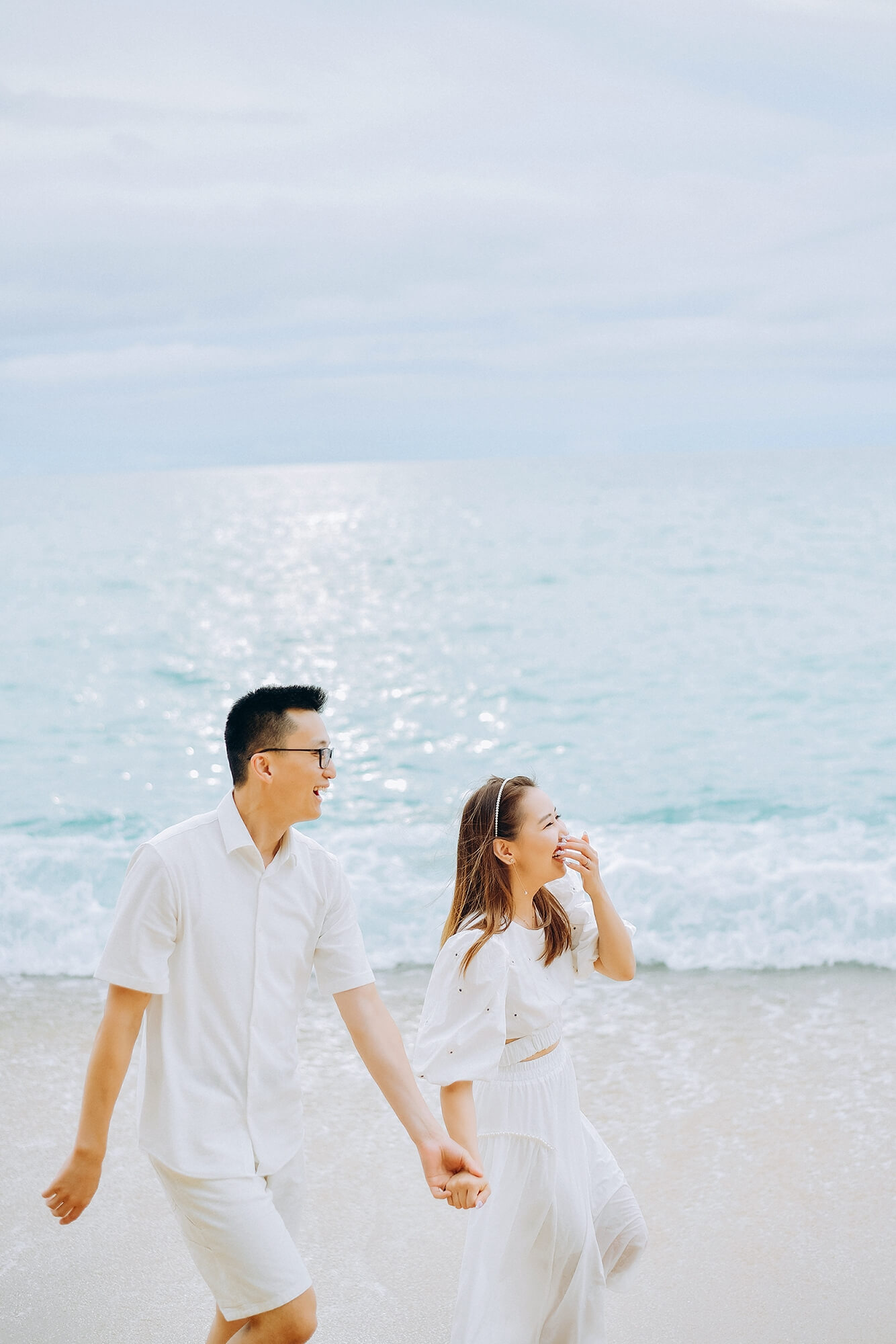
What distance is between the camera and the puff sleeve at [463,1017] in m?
3.25

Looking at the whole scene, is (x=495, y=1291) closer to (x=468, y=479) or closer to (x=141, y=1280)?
(x=141, y=1280)

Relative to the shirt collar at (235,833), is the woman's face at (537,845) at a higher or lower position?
lower

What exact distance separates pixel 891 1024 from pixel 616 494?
6587 cm

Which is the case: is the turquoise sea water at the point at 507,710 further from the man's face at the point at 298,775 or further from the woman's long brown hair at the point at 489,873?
the man's face at the point at 298,775

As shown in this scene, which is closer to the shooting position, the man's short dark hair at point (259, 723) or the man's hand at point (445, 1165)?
the man's hand at point (445, 1165)

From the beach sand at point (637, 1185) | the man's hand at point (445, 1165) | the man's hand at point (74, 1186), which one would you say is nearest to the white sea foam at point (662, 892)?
the beach sand at point (637, 1185)

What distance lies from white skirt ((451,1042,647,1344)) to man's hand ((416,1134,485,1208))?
0.24 metres

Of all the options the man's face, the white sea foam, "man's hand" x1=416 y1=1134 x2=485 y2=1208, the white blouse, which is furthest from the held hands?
the white sea foam

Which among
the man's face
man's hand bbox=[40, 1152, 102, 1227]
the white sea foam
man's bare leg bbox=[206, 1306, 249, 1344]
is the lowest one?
the white sea foam

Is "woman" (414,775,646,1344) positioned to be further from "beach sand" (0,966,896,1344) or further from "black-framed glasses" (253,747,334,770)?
"beach sand" (0,966,896,1344)

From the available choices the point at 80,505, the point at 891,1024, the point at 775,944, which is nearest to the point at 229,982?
the point at 891,1024

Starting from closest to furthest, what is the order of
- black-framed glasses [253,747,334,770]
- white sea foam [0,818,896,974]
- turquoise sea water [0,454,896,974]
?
black-framed glasses [253,747,334,770] < white sea foam [0,818,896,974] < turquoise sea water [0,454,896,974]

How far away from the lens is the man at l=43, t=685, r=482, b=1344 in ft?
9.74

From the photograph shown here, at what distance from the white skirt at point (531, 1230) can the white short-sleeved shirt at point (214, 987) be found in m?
0.58
